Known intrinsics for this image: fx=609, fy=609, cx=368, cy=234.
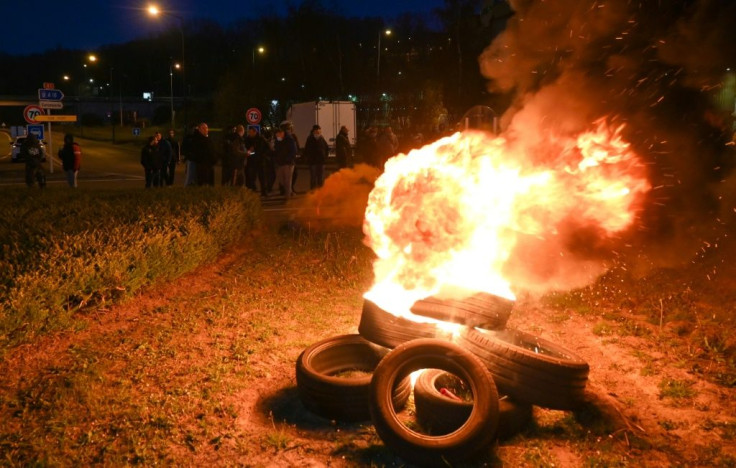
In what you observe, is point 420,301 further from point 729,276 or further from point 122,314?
point 729,276

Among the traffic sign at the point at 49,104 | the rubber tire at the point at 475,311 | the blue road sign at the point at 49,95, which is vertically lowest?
the rubber tire at the point at 475,311

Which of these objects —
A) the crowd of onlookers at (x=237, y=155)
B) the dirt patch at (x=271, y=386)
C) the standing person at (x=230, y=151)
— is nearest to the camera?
the dirt patch at (x=271, y=386)

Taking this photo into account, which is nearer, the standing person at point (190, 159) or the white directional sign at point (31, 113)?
the standing person at point (190, 159)

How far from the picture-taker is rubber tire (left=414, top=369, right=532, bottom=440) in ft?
15.5

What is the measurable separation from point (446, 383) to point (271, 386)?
1.67 m

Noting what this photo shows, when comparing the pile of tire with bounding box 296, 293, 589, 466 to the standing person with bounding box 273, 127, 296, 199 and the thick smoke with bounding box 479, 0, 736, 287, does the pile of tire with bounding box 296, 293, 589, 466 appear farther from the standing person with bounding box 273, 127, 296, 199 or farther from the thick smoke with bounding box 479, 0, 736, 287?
the standing person with bounding box 273, 127, 296, 199

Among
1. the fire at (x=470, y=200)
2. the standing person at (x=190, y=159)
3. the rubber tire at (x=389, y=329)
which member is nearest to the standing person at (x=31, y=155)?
the standing person at (x=190, y=159)

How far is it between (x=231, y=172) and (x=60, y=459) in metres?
13.9

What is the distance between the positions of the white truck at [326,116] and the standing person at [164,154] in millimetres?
18240

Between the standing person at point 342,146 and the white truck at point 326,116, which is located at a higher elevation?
the white truck at point 326,116

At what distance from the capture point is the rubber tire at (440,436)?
4.32 metres

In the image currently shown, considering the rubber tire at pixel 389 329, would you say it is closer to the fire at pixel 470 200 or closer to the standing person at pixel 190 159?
the fire at pixel 470 200

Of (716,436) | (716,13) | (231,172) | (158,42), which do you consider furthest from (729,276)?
(158,42)

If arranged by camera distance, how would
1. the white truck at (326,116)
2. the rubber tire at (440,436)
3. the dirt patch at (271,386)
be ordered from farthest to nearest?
the white truck at (326,116), the dirt patch at (271,386), the rubber tire at (440,436)
